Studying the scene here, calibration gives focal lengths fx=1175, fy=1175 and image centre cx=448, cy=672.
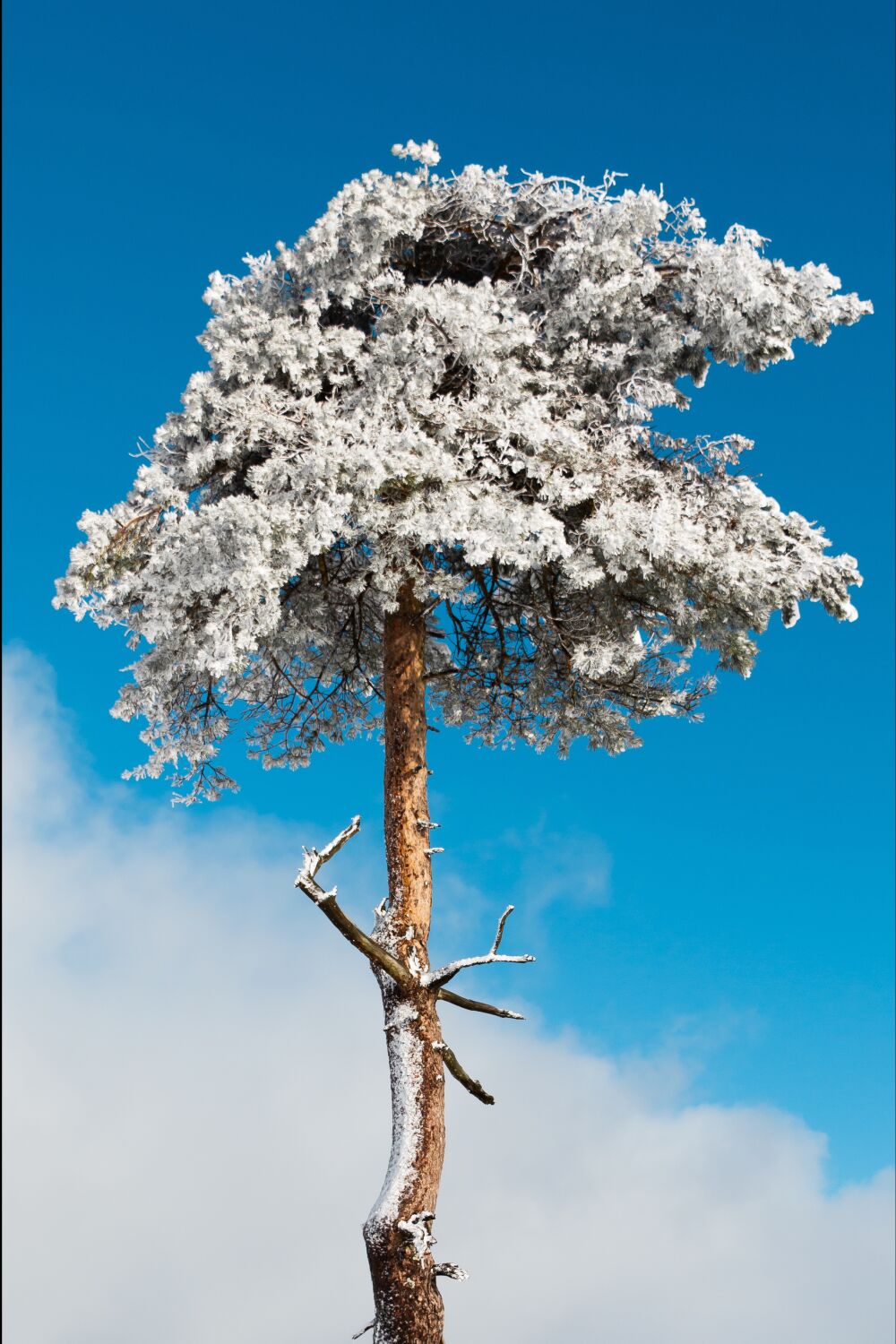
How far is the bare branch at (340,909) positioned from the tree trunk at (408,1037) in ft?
0.49

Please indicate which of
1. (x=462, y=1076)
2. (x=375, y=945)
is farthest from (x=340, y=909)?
(x=462, y=1076)

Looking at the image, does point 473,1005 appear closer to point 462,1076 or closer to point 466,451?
point 462,1076

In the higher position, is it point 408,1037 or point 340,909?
point 340,909

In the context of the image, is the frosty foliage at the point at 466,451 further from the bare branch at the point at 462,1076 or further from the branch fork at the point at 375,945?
the bare branch at the point at 462,1076

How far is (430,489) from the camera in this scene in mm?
10336

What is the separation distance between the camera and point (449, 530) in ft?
32.4

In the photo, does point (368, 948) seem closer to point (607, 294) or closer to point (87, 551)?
point (87, 551)

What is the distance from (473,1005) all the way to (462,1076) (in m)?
0.66

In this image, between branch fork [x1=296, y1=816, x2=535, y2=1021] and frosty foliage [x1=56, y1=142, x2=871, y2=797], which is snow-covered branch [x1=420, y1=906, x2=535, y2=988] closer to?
branch fork [x1=296, y1=816, x2=535, y2=1021]

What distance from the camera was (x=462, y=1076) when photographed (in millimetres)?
10594

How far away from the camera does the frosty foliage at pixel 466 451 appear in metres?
10.1

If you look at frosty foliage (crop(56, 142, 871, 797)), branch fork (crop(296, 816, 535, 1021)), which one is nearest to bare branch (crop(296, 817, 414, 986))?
branch fork (crop(296, 816, 535, 1021))

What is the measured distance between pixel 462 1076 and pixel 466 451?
5.65m

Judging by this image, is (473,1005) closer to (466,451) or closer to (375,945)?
(375,945)
